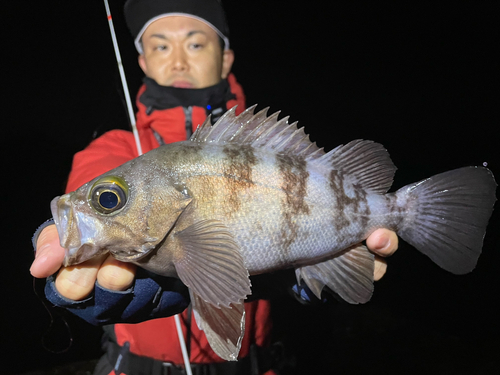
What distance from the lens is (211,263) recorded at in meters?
0.59

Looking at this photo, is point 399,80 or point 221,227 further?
point 399,80

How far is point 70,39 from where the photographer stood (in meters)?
2.70

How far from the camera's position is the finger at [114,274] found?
0.64 metres

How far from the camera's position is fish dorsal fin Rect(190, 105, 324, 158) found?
2.19 ft

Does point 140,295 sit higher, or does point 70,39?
point 70,39

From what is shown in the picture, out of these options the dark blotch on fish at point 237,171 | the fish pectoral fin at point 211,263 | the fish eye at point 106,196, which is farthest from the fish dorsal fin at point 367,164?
the fish eye at point 106,196

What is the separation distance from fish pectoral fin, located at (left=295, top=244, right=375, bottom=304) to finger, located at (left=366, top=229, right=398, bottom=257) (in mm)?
31

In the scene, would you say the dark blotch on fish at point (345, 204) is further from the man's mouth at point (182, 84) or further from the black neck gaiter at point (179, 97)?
the man's mouth at point (182, 84)

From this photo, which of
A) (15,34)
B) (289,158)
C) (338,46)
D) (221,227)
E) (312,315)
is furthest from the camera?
(338,46)

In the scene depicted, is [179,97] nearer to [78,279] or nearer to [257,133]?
[257,133]

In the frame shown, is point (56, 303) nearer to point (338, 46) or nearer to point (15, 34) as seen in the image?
point (15, 34)

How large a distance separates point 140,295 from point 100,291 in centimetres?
11

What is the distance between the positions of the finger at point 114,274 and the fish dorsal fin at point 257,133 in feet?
1.13

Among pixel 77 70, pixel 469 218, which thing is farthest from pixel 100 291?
pixel 77 70
